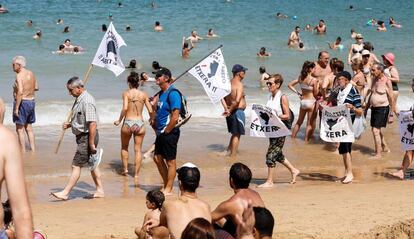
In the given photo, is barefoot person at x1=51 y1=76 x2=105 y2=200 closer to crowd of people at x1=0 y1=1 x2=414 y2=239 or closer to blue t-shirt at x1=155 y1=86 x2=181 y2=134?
crowd of people at x1=0 y1=1 x2=414 y2=239

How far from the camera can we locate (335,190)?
36.5 ft

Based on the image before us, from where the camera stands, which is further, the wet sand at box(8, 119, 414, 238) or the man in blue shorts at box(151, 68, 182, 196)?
the man in blue shorts at box(151, 68, 182, 196)

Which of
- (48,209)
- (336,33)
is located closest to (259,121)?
(48,209)

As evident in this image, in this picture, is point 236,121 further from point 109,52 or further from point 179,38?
point 179,38

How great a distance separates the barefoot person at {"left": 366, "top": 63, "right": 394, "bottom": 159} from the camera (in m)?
13.3

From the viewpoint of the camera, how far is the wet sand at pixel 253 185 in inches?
352

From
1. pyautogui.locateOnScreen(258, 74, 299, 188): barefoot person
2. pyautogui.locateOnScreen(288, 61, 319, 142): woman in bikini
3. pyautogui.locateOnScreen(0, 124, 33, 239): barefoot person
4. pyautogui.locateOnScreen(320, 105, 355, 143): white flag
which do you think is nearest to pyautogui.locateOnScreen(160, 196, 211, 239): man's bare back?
pyautogui.locateOnScreen(0, 124, 33, 239): barefoot person

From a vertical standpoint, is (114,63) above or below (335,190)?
above

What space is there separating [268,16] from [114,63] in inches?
1348

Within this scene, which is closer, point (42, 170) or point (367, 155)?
point (42, 170)

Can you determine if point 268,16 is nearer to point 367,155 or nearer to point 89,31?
point 89,31

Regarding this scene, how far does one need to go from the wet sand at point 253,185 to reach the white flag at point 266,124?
754 millimetres

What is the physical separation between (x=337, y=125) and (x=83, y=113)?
3614 mm

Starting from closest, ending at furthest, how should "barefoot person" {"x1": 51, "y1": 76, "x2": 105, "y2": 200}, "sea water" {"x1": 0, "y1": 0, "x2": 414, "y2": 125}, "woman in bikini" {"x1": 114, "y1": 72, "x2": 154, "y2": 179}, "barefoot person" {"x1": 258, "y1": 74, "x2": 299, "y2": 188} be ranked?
"barefoot person" {"x1": 51, "y1": 76, "x2": 105, "y2": 200}, "barefoot person" {"x1": 258, "y1": 74, "x2": 299, "y2": 188}, "woman in bikini" {"x1": 114, "y1": 72, "x2": 154, "y2": 179}, "sea water" {"x1": 0, "y1": 0, "x2": 414, "y2": 125}
